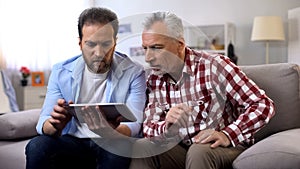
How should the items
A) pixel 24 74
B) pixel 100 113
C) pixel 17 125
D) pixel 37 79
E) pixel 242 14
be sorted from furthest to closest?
1. pixel 242 14
2. pixel 37 79
3. pixel 24 74
4. pixel 17 125
5. pixel 100 113

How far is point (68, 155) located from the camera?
159cm

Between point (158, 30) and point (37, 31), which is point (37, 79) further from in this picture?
point (158, 30)

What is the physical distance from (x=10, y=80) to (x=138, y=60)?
2.86 meters

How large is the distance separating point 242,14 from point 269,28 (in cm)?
49

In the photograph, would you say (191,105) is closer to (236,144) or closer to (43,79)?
(236,144)

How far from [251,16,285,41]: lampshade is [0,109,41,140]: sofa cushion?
255 centimetres

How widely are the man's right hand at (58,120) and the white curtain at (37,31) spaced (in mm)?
→ 2606

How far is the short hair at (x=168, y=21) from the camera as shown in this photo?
1549mm

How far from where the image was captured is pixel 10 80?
4.13 meters

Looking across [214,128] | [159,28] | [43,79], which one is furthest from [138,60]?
[43,79]

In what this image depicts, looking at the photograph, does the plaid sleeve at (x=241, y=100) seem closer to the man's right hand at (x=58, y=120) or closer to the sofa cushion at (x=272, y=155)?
the sofa cushion at (x=272, y=155)

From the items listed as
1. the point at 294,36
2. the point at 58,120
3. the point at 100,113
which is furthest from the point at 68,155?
the point at 294,36

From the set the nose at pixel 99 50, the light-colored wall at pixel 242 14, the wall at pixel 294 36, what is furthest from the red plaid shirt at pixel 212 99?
the light-colored wall at pixel 242 14

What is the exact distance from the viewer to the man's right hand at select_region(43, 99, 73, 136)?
1500 millimetres
